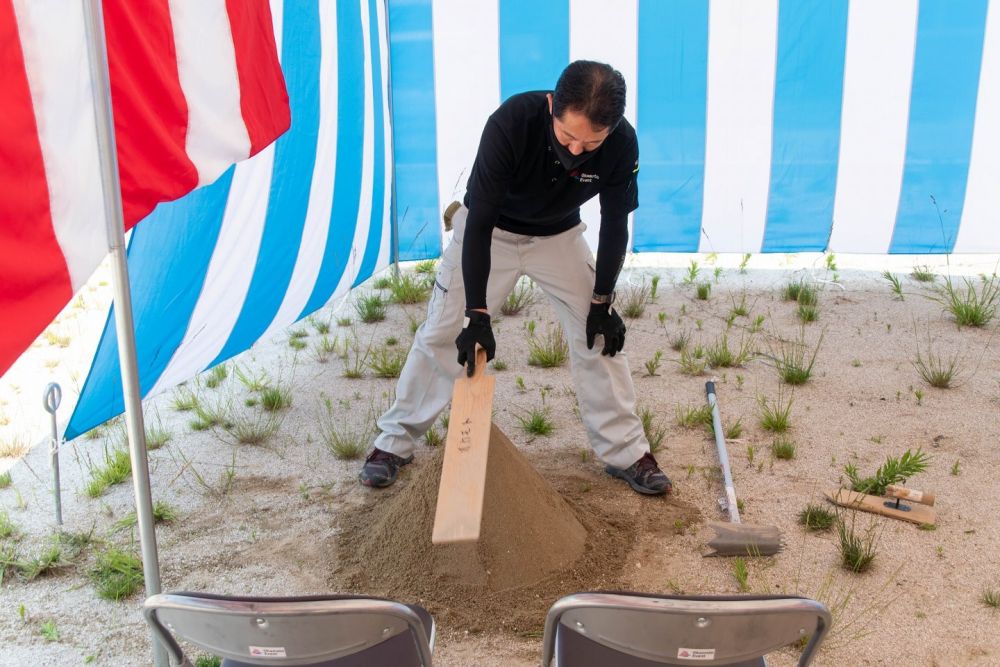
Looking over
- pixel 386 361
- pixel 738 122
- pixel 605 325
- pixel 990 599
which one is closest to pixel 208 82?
pixel 605 325

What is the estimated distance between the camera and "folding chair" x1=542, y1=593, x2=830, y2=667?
47.4 inches

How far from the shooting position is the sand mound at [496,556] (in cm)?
222

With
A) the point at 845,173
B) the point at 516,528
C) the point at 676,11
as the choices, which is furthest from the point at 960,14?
the point at 516,528

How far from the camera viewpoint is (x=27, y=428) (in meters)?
3.47

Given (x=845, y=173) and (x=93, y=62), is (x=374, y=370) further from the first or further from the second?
(x=845, y=173)

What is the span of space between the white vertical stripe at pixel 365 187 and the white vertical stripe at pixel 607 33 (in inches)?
43.0

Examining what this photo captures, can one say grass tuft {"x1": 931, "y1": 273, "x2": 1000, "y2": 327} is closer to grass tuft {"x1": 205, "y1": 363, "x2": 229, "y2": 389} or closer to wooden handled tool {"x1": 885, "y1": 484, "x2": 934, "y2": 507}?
wooden handled tool {"x1": 885, "y1": 484, "x2": 934, "y2": 507}

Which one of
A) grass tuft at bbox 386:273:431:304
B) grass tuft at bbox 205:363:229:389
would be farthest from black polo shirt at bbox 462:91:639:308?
grass tuft at bbox 386:273:431:304

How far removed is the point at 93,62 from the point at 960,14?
417cm

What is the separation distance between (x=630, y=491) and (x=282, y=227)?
72.7 inches

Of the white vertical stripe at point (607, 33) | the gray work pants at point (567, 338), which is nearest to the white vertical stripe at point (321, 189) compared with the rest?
the gray work pants at point (567, 338)

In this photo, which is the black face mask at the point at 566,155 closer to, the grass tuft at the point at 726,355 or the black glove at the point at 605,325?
the black glove at the point at 605,325

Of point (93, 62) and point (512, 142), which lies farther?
point (512, 142)

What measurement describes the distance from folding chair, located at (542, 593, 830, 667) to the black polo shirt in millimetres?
1304
